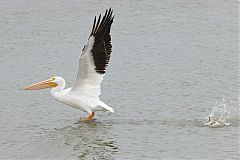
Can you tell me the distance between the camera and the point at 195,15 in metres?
18.5

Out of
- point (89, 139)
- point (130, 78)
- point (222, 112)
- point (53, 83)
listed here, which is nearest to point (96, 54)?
point (53, 83)

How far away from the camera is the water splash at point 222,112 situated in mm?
10375

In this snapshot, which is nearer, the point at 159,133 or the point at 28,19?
the point at 159,133

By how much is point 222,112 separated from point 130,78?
266 centimetres

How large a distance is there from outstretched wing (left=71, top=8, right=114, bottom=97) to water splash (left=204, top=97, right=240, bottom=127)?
1.72 m

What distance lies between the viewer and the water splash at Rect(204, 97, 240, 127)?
408 inches

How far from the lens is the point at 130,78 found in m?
13.2

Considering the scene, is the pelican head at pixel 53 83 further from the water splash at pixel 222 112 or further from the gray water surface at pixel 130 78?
the water splash at pixel 222 112

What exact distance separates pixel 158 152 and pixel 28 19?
9.49 metres

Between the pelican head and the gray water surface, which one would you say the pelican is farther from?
the gray water surface

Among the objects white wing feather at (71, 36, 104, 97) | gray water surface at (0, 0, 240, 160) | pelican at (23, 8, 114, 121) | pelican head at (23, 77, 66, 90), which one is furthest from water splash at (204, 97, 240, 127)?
pelican head at (23, 77, 66, 90)

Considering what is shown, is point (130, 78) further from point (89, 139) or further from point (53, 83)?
point (89, 139)

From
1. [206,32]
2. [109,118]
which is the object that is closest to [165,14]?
[206,32]

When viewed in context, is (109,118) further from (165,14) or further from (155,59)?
(165,14)
